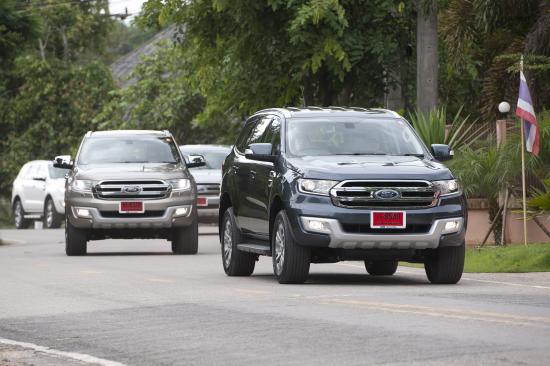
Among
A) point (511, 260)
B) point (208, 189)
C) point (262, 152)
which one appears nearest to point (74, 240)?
point (511, 260)

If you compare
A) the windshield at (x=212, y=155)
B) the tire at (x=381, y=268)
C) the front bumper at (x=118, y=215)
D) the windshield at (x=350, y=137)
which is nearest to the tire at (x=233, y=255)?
the tire at (x=381, y=268)

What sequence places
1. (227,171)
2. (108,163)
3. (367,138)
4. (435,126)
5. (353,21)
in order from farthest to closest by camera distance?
(353,21)
(435,126)
(108,163)
(227,171)
(367,138)

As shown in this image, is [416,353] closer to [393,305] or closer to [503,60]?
[393,305]

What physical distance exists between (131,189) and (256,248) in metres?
7.04

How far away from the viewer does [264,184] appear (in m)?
17.4

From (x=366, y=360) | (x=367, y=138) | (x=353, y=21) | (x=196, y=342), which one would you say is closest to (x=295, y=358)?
(x=366, y=360)

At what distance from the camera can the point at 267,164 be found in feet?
57.6

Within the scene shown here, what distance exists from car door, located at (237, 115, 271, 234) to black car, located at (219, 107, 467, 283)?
19 millimetres

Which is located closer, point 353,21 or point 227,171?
point 227,171

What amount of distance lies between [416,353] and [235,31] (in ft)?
74.0

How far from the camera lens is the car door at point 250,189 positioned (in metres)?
17.8

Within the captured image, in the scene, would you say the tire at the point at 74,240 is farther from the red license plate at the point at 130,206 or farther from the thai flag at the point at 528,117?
the thai flag at the point at 528,117

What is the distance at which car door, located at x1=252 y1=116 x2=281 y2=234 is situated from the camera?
17.2 m

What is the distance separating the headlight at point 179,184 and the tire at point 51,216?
57.7ft
